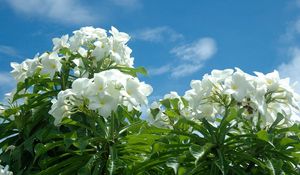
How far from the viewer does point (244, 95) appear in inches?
122

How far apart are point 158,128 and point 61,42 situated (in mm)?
1173

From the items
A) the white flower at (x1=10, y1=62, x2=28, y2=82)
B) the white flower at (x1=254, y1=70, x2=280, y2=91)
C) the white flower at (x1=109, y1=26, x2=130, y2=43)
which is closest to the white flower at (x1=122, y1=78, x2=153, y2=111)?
the white flower at (x1=254, y1=70, x2=280, y2=91)

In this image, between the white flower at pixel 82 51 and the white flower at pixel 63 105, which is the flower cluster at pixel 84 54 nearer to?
the white flower at pixel 82 51

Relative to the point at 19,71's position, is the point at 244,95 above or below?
below

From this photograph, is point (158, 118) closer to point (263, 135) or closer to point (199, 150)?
point (199, 150)

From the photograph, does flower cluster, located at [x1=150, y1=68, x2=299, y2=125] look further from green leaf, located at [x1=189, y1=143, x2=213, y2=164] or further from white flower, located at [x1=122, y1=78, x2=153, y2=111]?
white flower, located at [x1=122, y1=78, x2=153, y2=111]

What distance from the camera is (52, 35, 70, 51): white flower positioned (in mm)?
4219

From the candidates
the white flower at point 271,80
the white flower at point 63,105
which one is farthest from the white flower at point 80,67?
the white flower at point 271,80

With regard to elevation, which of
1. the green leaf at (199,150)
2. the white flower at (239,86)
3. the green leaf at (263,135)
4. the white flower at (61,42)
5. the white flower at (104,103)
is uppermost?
the white flower at (61,42)

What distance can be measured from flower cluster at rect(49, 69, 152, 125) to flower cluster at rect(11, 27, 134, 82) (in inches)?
29.4

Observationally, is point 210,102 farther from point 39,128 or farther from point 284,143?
point 39,128

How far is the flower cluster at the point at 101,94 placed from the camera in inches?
120

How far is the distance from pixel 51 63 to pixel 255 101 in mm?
1516

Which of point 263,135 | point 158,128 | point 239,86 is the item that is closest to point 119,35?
point 158,128
